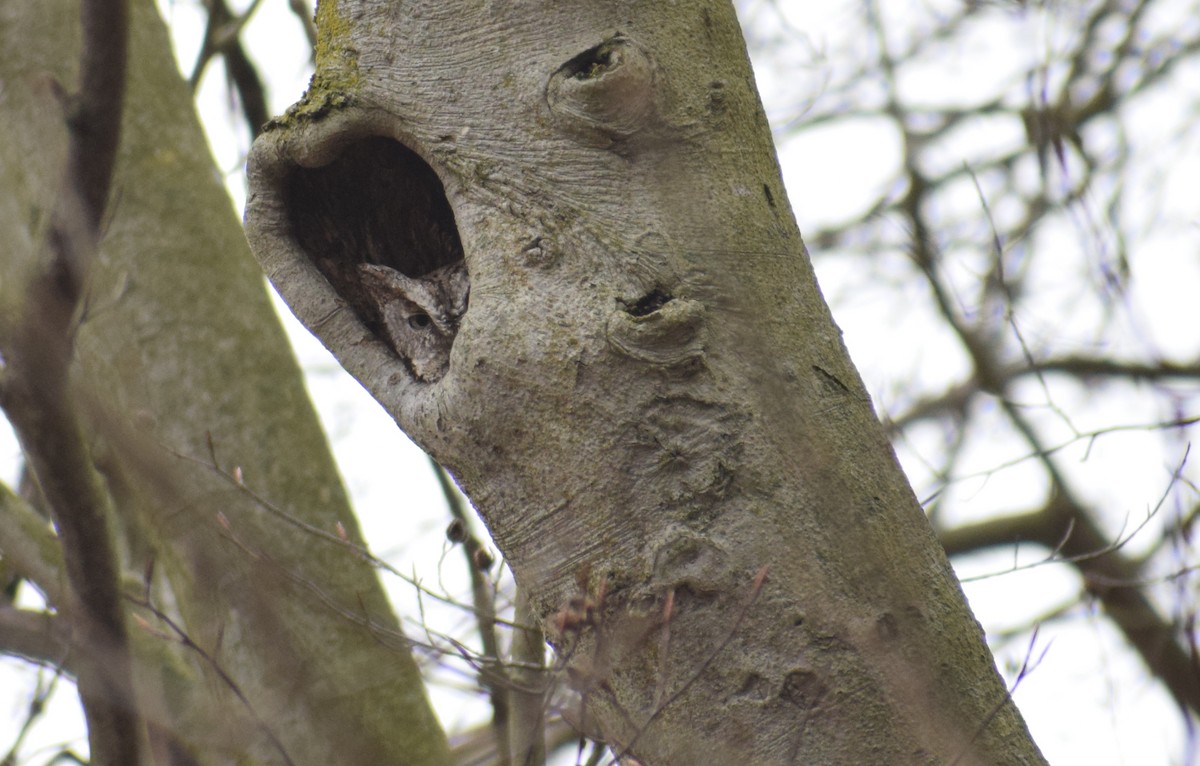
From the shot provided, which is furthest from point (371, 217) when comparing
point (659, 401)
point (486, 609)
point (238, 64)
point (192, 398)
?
point (238, 64)

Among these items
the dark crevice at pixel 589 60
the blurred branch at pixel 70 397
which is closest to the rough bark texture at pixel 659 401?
the dark crevice at pixel 589 60

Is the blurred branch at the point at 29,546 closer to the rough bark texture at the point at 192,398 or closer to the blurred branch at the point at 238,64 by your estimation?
the rough bark texture at the point at 192,398

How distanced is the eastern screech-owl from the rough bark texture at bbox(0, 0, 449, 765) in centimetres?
71

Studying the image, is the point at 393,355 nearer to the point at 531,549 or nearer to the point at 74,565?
the point at 531,549

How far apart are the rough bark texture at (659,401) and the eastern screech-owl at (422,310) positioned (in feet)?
0.10

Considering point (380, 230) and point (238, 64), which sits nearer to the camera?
point (380, 230)

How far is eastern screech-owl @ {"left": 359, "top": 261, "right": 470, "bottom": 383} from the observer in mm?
1164

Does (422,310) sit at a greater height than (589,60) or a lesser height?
lesser

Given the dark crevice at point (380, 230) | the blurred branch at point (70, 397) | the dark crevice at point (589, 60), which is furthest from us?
the blurred branch at point (70, 397)

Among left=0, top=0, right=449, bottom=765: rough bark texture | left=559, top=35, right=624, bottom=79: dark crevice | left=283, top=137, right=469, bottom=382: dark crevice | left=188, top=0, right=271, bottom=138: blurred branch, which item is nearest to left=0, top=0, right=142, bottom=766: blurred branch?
left=0, top=0, right=449, bottom=765: rough bark texture

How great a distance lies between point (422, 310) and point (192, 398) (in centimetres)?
115

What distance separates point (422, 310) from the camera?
1.18 metres

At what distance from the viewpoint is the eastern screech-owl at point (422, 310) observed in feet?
3.82

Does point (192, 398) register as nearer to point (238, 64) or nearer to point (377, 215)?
point (238, 64)
